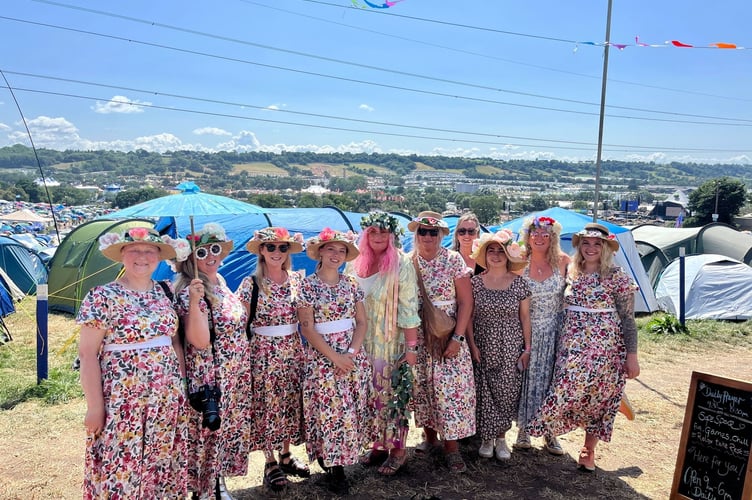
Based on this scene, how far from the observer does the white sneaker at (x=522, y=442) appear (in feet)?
13.4

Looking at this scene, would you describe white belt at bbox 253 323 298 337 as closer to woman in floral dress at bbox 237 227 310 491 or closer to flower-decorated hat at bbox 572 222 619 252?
woman in floral dress at bbox 237 227 310 491

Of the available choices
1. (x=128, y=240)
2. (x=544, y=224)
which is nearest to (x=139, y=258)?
(x=128, y=240)

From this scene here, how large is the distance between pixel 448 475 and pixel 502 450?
510 millimetres

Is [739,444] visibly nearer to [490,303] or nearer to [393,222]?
[490,303]

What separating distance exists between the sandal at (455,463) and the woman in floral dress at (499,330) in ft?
0.84

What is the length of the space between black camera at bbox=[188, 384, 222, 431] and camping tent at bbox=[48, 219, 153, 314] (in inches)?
290

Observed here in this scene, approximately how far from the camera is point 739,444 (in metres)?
2.86

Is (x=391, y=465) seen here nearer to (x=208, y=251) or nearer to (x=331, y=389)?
(x=331, y=389)

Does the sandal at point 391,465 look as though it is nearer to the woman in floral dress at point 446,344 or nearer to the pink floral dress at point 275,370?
the woman in floral dress at point 446,344

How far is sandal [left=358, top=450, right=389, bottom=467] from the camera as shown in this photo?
3.81 metres

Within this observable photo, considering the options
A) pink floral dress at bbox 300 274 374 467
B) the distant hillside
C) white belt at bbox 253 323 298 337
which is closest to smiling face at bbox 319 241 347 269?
pink floral dress at bbox 300 274 374 467

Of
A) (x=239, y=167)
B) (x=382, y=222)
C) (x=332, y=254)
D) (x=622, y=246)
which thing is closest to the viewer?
(x=332, y=254)

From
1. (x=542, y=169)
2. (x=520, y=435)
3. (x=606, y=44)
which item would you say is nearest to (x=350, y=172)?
(x=606, y=44)

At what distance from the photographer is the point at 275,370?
10.6 feet
